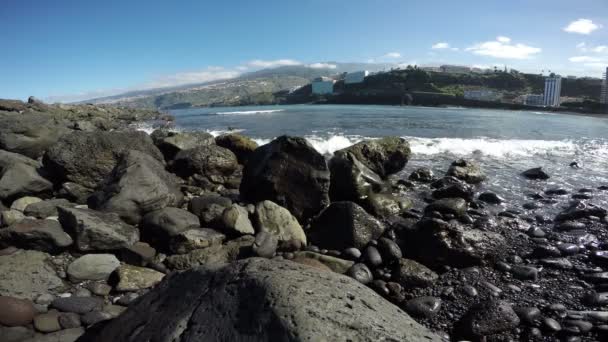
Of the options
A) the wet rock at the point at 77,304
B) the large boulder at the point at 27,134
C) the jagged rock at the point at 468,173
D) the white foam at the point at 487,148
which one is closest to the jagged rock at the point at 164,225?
the wet rock at the point at 77,304

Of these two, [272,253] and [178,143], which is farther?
[178,143]

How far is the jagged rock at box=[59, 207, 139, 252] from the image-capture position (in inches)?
218

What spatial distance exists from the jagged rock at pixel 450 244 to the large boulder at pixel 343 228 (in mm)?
689

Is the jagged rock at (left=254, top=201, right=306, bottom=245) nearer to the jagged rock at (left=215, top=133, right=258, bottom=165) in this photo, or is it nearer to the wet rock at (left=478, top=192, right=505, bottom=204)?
the wet rock at (left=478, top=192, right=505, bottom=204)

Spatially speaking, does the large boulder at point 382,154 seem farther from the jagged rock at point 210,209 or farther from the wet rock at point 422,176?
the jagged rock at point 210,209

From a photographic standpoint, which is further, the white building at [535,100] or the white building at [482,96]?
the white building at [482,96]

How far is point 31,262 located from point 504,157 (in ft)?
56.9

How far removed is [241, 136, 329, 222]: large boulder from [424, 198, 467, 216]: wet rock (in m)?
2.64

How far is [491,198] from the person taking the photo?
9906mm

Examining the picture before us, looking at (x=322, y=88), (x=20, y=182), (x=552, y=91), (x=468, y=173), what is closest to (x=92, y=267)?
(x=20, y=182)

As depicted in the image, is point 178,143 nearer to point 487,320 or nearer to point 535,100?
point 487,320

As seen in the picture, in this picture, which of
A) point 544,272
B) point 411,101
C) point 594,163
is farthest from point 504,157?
point 411,101

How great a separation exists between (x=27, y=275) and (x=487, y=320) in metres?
5.63

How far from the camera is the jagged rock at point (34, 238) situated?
539 centimetres
